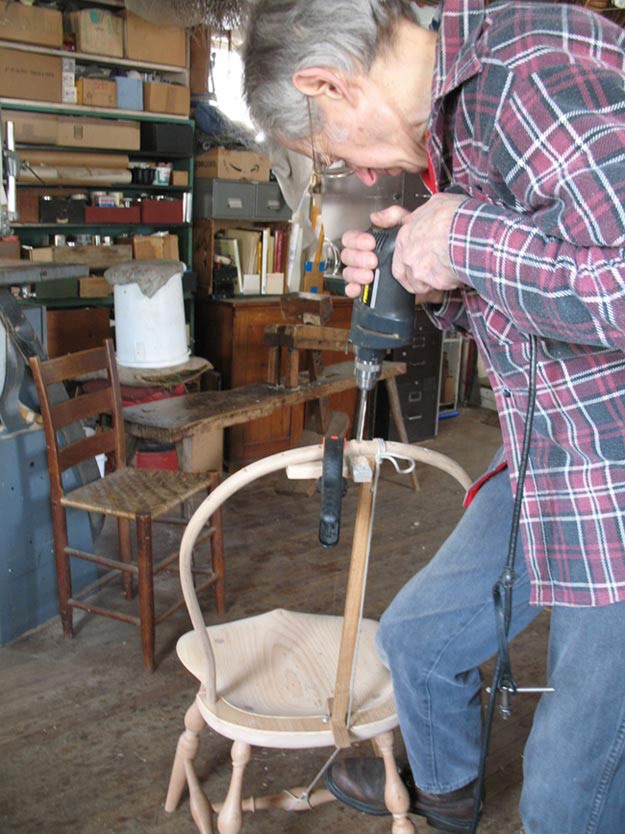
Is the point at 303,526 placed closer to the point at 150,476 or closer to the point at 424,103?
the point at 150,476

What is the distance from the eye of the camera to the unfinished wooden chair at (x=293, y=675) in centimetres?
118

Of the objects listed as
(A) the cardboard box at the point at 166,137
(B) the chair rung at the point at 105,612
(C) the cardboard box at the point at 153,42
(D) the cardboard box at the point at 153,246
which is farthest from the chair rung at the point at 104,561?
(C) the cardboard box at the point at 153,42

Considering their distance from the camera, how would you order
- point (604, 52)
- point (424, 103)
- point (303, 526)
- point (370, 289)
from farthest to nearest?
1. point (303, 526)
2. point (370, 289)
3. point (424, 103)
4. point (604, 52)

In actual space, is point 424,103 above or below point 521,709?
above

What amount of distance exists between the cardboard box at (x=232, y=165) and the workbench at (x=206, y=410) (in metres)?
1.22

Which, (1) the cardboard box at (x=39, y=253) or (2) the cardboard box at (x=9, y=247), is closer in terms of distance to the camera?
(2) the cardboard box at (x=9, y=247)

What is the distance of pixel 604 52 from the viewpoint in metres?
0.88

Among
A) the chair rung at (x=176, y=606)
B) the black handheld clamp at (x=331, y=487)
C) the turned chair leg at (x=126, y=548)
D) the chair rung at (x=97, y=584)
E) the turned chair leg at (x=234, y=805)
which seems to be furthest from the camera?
the turned chair leg at (x=126, y=548)

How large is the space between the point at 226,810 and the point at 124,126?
3.16 meters

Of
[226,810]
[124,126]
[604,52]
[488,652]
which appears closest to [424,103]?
[604,52]

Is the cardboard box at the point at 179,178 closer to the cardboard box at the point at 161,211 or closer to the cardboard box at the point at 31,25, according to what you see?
the cardboard box at the point at 161,211

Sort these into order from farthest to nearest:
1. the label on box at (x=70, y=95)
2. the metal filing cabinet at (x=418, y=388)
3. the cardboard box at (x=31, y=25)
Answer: the metal filing cabinet at (x=418, y=388)
the label on box at (x=70, y=95)
the cardboard box at (x=31, y=25)

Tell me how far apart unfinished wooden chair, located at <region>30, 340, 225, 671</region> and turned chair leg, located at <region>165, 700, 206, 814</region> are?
0.55m

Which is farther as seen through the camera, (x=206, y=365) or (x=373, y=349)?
(x=206, y=365)
